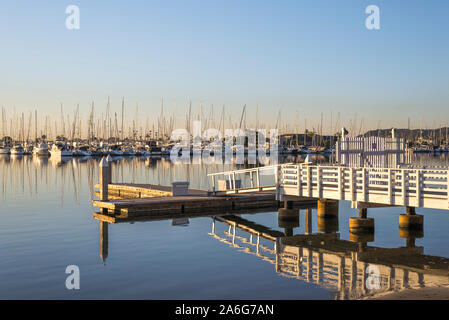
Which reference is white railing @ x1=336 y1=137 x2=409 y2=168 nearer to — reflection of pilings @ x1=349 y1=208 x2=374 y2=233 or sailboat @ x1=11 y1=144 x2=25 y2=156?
reflection of pilings @ x1=349 y1=208 x2=374 y2=233

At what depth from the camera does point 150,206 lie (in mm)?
29344

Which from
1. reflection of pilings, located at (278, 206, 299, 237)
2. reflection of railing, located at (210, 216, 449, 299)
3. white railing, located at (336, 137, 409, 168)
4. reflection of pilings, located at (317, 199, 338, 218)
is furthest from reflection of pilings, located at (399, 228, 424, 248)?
reflection of pilings, located at (278, 206, 299, 237)

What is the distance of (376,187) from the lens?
22.9 meters

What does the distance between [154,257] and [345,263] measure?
23.2ft

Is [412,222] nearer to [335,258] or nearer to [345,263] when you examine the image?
[335,258]

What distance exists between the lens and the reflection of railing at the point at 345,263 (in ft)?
51.8

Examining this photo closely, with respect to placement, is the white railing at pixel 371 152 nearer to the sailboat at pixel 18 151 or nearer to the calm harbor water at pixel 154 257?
the calm harbor water at pixel 154 257

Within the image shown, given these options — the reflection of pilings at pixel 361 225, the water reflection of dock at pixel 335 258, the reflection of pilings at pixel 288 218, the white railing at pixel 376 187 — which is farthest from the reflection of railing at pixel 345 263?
the reflection of pilings at pixel 288 218

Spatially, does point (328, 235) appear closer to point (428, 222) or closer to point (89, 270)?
point (428, 222)

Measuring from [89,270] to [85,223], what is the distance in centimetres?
1047

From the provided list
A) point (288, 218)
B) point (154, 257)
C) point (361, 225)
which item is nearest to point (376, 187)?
point (361, 225)

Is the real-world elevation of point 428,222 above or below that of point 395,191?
below

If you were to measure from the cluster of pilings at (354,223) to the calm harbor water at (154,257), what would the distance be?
0.42 m
